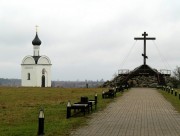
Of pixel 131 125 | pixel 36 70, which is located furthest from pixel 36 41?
pixel 131 125

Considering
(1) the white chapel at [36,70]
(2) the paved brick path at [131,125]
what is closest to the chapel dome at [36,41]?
(1) the white chapel at [36,70]

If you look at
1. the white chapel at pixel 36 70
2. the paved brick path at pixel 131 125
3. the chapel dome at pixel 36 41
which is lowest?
the paved brick path at pixel 131 125

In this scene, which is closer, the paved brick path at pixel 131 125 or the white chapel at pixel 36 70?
the paved brick path at pixel 131 125

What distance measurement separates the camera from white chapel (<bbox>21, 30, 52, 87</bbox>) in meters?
90.6

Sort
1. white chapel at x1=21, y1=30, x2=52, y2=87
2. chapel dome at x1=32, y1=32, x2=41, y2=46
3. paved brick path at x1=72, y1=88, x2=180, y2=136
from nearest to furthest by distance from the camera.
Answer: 1. paved brick path at x1=72, y1=88, x2=180, y2=136
2. white chapel at x1=21, y1=30, x2=52, y2=87
3. chapel dome at x1=32, y1=32, x2=41, y2=46

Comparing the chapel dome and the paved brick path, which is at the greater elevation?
the chapel dome

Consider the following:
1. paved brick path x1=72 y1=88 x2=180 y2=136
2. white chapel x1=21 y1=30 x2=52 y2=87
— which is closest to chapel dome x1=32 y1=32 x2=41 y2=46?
white chapel x1=21 y1=30 x2=52 y2=87

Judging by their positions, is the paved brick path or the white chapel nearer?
the paved brick path

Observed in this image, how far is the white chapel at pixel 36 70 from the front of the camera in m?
90.6

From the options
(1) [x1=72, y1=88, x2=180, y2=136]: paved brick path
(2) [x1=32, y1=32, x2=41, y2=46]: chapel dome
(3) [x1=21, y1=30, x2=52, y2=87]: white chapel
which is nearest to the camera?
(1) [x1=72, y1=88, x2=180, y2=136]: paved brick path

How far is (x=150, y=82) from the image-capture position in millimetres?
62594

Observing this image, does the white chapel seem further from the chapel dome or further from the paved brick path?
the paved brick path

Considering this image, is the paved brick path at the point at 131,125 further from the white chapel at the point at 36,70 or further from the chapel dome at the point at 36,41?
the chapel dome at the point at 36,41

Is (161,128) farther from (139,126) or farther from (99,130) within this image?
(99,130)
